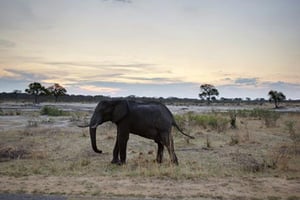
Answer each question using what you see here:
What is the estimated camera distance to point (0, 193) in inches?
328

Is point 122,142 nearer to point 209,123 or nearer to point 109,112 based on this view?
point 109,112

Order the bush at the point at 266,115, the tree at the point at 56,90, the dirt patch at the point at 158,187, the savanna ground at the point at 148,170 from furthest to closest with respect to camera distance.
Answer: the tree at the point at 56,90
the bush at the point at 266,115
the savanna ground at the point at 148,170
the dirt patch at the point at 158,187

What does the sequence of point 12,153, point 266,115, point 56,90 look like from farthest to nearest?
point 56,90
point 266,115
point 12,153

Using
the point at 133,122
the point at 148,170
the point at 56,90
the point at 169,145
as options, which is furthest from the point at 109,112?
the point at 56,90

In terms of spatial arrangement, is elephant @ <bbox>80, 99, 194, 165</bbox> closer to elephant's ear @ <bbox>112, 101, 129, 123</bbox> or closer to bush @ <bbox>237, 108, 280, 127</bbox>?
elephant's ear @ <bbox>112, 101, 129, 123</bbox>

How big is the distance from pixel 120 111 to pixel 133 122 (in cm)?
56

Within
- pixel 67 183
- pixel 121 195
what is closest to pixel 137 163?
pixel 67 183

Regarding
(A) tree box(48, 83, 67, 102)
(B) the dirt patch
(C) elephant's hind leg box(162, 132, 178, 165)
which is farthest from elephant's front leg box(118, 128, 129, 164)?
(A) tree box(48, 83, 67, 102)

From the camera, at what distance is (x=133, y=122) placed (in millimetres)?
12648

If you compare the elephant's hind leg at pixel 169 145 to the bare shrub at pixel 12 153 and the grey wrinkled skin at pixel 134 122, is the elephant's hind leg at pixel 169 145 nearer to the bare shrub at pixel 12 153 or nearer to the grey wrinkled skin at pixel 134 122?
the grey wrinkled skin at pixel 134 122

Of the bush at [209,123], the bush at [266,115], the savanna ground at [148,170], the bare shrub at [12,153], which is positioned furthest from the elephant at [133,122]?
the bush at [266,115]

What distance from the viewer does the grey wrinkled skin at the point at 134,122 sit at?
1255 cm

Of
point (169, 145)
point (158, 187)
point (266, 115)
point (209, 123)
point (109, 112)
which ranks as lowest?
point (158, 187)

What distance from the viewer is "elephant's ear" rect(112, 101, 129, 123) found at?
12578 mm
